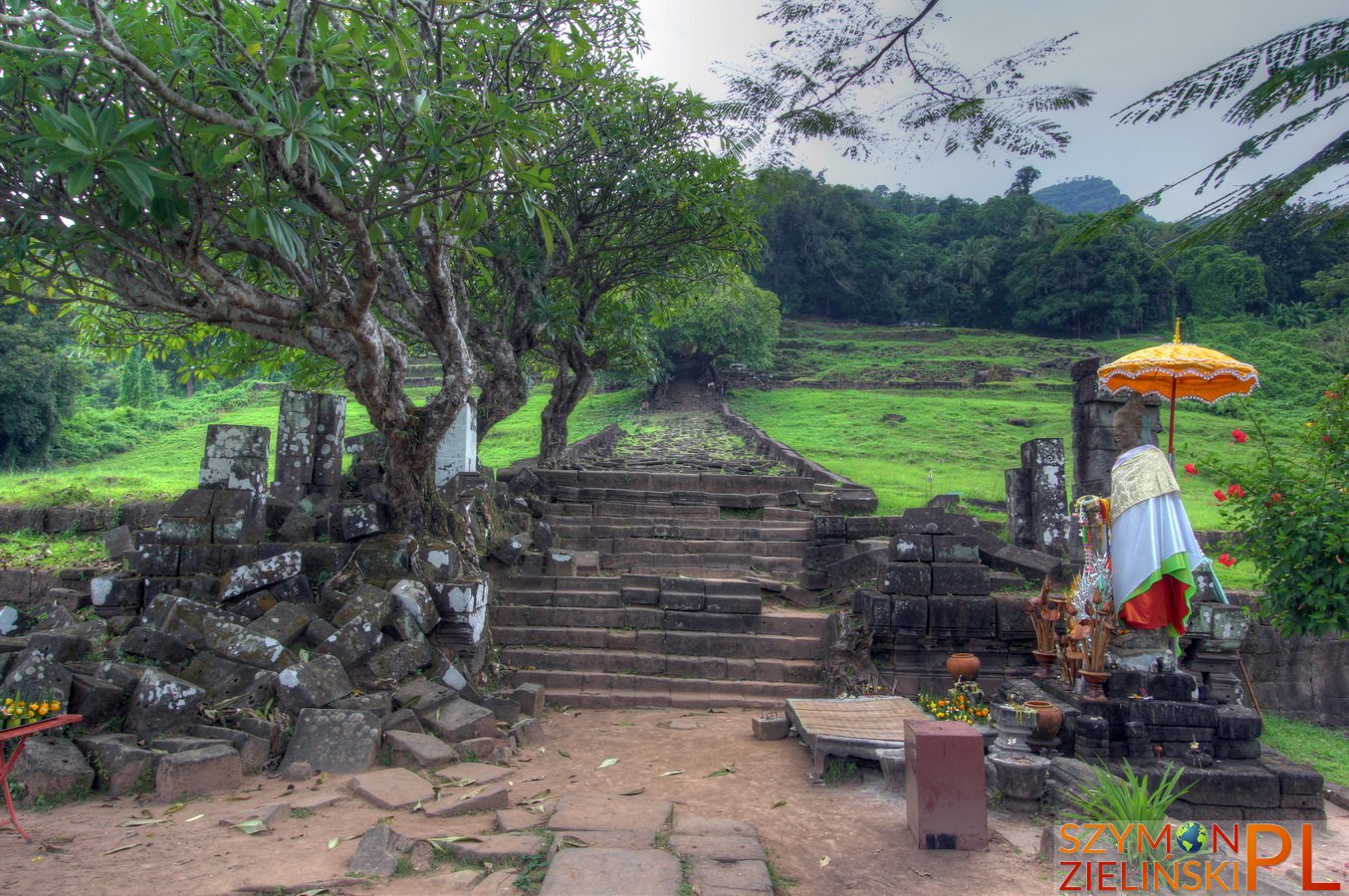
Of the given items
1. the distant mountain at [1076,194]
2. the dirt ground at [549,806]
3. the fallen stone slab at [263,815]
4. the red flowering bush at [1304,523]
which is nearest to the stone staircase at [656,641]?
the dirt ground at [549,806]

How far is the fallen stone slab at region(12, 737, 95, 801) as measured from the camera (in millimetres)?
4652

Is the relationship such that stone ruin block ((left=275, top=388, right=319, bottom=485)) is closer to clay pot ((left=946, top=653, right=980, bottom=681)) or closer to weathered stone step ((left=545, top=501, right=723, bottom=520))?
weathered stone step ((left=545, top=501, right=723, bottom=520))

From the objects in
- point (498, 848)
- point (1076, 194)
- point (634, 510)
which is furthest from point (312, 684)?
point (1076, 194)

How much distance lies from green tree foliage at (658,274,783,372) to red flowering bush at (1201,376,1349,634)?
90.1 ft

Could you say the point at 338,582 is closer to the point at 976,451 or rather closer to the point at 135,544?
the point at 135,544

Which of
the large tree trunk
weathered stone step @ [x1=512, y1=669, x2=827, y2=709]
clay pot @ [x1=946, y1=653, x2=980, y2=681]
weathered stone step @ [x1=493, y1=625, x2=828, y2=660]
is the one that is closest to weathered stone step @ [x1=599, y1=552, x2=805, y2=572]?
weathered stone step @ [x1=493, y1=625, x2=828, y2=660]

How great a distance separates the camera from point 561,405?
46.6 ft

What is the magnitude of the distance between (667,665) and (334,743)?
3.27 m

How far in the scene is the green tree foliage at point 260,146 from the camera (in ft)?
13.6

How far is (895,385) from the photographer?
120ft

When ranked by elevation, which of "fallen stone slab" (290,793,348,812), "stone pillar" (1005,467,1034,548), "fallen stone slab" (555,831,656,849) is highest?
"stone pillar" (1005,467,1034,548)

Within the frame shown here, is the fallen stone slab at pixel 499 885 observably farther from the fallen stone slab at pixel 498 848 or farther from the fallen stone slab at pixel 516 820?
the fallen stone slab at pixel 516 820

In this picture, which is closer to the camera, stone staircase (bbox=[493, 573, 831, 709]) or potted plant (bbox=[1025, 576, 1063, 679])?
potted plant (bbox=[1025, 576, 1063, 679])

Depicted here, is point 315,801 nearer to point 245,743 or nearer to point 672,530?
point 245,743
